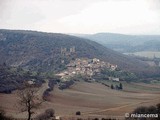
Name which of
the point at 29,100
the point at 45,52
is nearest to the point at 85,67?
the point at 45,52

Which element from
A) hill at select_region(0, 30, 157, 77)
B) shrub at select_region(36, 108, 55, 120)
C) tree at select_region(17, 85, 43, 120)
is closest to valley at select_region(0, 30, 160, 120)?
hill at select_region(0, 30, 157, 77)

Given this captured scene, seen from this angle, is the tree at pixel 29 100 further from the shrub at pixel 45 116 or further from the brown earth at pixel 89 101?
the brown earth at pixel 89 101

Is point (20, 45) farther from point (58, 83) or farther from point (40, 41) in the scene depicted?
point (58, 83)

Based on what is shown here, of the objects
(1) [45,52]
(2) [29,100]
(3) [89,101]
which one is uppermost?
(2) [29,100]

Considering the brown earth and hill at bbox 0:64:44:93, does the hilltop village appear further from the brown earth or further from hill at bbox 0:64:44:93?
the brown earth

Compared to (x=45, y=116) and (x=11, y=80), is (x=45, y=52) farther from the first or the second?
(x=45, y=116)

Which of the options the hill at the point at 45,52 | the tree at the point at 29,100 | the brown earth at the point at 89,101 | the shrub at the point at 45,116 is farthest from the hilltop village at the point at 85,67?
the tree at the point at 29,100
